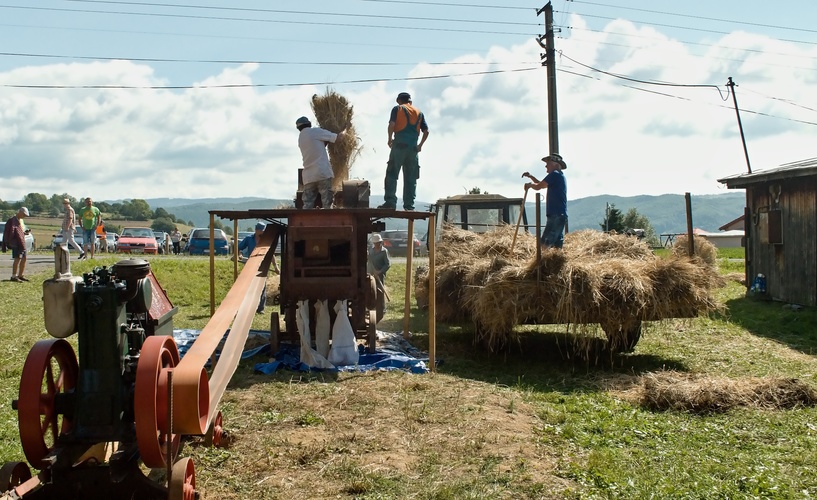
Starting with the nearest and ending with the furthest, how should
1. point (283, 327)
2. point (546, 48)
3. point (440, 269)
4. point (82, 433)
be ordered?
1. point (82, 433)
2. point (440, 269)
3. point (283, 327)
4. point (546, 48)

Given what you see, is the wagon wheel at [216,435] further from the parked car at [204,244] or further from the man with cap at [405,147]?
the parked car at [204,244]

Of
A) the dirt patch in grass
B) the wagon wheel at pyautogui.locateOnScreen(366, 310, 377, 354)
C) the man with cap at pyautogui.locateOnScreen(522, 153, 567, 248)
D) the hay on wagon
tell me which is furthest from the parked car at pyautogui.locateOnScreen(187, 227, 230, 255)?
the dirt patch in grass

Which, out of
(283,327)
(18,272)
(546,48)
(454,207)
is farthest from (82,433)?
(546,48)

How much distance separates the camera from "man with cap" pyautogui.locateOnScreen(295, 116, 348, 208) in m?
9.59

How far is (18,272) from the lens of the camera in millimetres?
15227

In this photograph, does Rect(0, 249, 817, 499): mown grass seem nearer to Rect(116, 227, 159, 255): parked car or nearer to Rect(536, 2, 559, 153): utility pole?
Rect(536, 2, 559, 153): utility pole

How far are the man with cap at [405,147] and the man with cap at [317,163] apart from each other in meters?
1.01

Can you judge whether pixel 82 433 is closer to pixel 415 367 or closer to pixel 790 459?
pixel 790 459

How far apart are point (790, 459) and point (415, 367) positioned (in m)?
4.10

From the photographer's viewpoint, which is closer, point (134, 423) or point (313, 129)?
point (134, 423)

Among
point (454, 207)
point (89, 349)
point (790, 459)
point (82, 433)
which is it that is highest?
point (454, 207)

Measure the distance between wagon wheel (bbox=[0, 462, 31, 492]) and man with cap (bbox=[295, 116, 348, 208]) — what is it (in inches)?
237

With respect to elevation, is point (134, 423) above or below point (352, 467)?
above

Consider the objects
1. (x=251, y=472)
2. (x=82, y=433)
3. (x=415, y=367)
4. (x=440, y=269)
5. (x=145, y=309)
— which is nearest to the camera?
(x=82, y=433)
